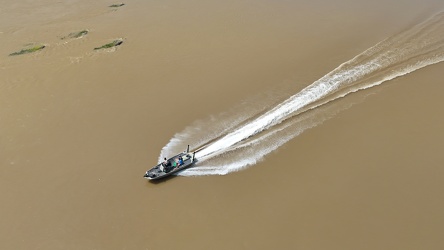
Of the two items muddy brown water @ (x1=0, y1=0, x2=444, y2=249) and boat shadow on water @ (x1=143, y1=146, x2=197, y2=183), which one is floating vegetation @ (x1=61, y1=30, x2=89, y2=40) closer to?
muddy brown water @ (x1=0, y1=0, x2=444, y2=249)

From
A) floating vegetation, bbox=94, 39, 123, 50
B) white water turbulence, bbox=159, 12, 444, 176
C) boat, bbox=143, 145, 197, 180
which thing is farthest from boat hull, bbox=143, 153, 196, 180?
floating vegetation, bbox=94, 39, 123, 50

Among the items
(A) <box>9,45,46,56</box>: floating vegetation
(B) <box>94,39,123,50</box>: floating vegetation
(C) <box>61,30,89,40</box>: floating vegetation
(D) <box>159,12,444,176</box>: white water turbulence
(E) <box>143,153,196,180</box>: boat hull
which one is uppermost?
(C) <box>61,30,89,40</box>: floating vegetation

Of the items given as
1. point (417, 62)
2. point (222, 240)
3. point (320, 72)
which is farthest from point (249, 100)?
point (417, 62)

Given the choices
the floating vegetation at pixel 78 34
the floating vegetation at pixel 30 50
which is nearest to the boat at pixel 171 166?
the floating vegetation at pixel 30 50

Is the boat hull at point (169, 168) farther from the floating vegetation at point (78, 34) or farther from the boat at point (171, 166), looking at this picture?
the floating vegetation at point (78, 34)

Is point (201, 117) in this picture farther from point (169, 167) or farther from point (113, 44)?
point (113, 44)

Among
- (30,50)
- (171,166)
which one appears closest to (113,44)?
(30,50)
